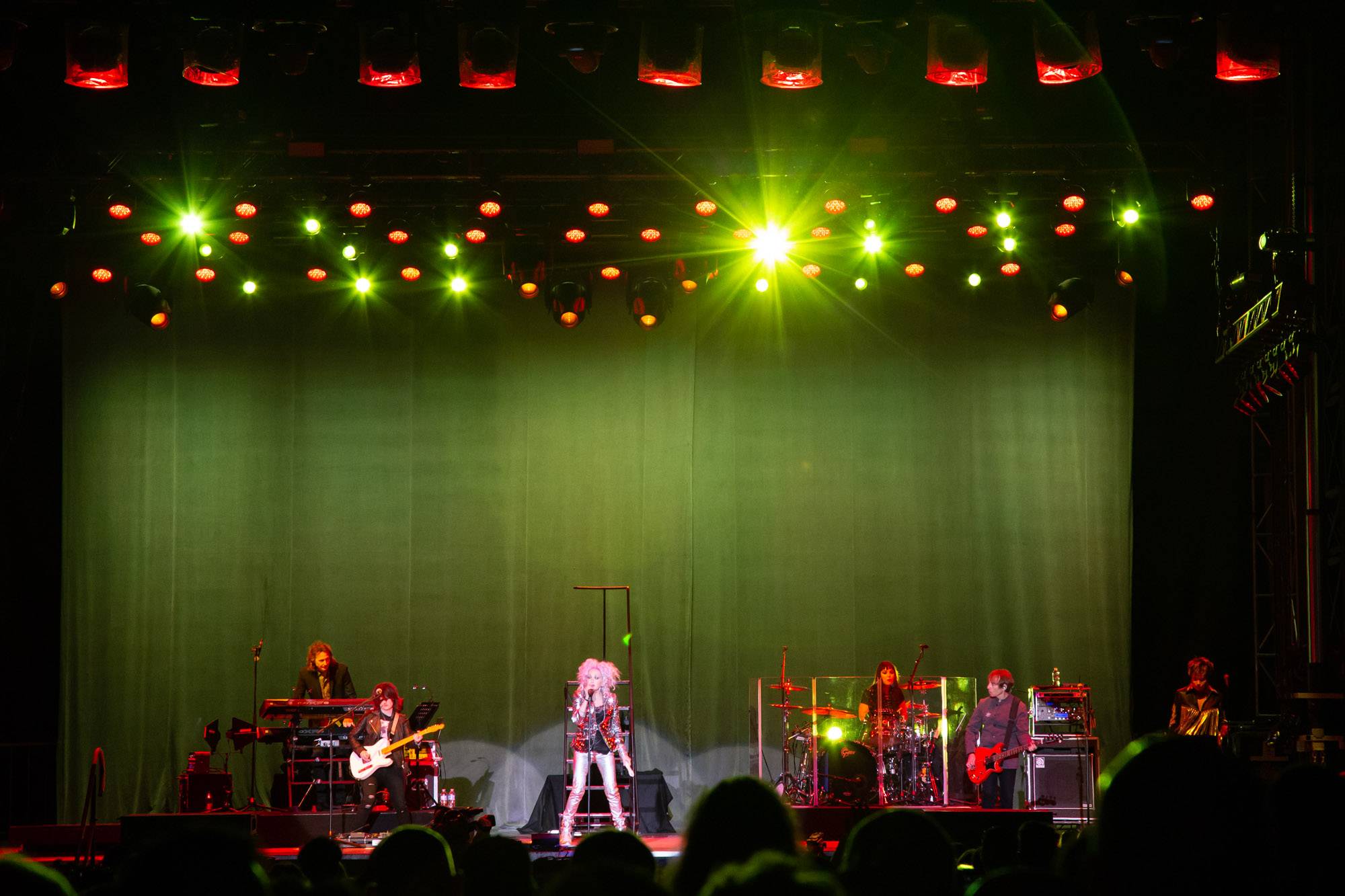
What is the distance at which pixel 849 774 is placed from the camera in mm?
10680

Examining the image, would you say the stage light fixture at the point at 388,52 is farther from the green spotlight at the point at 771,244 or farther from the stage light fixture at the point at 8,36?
the green spotlight at the point at 771,244

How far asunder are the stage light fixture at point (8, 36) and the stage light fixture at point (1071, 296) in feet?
29.7

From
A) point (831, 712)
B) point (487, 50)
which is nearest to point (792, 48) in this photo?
point (487, 50)

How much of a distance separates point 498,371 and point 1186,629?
7.28 m

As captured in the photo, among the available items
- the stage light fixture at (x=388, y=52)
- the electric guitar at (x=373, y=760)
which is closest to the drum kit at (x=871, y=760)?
the electric guitar at (x=373, y=760)

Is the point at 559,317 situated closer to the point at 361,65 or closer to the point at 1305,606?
the point at 361,65

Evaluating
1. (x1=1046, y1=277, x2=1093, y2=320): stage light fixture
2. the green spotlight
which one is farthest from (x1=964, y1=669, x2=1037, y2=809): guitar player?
the green spotlight

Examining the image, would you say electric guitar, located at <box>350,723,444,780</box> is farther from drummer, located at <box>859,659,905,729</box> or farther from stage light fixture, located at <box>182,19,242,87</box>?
stage light fixture, located at <box>182,19,242,87</box>

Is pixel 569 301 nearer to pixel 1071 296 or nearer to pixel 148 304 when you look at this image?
pixel 148 304

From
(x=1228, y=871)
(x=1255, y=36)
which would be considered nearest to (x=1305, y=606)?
Answer: (x=1255, y=36)

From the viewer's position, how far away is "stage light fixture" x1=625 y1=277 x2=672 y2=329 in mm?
13086

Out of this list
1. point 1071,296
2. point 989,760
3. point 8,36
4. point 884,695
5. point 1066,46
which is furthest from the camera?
point 1071,296

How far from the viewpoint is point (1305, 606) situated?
10.4 metres

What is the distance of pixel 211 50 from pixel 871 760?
7.17 metres
